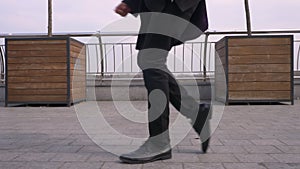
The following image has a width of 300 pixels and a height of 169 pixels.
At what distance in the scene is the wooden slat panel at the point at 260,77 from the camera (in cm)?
818

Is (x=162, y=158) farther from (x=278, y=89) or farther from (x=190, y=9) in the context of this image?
(x=278, y=89)

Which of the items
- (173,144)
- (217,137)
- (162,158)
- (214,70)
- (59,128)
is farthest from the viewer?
(214,70)

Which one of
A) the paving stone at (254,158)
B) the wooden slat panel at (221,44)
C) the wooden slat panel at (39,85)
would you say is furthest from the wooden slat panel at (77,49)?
the paving stone at (254,158)

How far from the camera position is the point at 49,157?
301 centimetres

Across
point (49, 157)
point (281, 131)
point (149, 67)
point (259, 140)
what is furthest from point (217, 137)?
point (49, 157)

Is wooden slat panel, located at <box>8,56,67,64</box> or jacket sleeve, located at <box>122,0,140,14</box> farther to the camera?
wooden slat panel, located at <box>8,56,67,64</box>

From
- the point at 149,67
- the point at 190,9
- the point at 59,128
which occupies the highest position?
the point at 190,9

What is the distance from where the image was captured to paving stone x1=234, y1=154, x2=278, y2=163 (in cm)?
284

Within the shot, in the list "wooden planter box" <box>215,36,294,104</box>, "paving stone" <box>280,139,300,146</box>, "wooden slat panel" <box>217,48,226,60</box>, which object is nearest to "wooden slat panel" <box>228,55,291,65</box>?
"wooden planter box" <box>215,36,294,104</box>

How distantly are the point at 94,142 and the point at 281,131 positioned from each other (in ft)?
6.92

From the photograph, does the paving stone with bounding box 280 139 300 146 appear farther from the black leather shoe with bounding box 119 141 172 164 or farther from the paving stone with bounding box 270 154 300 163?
the black leather shoe with bounding box 119 141 172 164

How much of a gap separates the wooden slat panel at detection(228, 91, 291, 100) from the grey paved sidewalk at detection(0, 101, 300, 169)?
121 inches

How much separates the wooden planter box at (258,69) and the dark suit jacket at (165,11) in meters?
5.18

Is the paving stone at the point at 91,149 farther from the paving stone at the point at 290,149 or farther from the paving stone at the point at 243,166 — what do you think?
the paving stone at the point at 290,149
